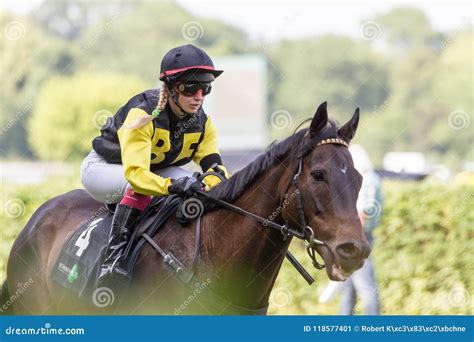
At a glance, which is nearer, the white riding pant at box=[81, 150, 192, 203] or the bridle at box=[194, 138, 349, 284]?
the bridle at box=[194, 138, 349, 284]

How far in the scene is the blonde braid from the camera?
14.6 ft

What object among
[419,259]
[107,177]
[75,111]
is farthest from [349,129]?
[75,111]

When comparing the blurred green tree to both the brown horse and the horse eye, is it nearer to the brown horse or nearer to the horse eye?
the brown horse

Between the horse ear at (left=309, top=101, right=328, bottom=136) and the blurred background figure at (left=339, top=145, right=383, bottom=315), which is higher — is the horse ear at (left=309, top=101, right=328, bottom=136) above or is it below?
above

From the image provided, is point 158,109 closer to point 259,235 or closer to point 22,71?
point 259,235

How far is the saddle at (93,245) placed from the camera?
15.2ft

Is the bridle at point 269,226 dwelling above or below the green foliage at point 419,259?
above

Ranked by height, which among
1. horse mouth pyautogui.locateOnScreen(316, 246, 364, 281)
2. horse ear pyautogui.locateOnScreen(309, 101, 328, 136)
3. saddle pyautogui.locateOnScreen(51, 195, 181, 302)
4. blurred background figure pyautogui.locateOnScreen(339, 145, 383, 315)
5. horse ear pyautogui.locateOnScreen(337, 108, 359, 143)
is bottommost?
blurred background figure pyautogui.locateOnScreen(339, 145, 383, 315)

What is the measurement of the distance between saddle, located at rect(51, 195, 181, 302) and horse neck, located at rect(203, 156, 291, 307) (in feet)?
1.29

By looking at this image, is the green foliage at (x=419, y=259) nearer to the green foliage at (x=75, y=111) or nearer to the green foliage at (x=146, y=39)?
the green foliage at (x=75, y=111)

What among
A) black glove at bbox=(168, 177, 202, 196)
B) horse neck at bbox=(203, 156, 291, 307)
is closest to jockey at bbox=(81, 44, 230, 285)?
black glove at bbox=(168, 177, 202, 196)

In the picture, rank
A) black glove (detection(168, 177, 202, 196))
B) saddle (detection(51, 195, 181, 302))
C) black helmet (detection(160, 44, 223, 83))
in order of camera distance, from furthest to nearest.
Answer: saddle (detection(51, 195, 181, 302)) → black helmet (detection(160, 44, 223, 83)) → black glove (detection(168, 177, 202, 196))

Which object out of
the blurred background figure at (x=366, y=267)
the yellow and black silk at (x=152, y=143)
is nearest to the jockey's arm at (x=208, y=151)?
the yellow and black silk at (x=152, y=143)

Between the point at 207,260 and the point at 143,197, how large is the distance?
0.59 meters
